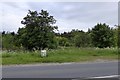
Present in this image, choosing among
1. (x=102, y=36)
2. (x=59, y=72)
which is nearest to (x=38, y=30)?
(x=102, y=36)

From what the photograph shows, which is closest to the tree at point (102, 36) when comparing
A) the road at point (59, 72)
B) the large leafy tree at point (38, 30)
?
the large leafy tree at point (38, 30)

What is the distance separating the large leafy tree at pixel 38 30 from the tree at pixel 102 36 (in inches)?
533

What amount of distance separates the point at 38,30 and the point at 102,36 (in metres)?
15.9

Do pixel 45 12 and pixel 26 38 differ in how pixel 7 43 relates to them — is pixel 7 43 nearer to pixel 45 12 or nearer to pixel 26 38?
pixel 26 38

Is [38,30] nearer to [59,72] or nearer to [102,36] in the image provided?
[102,36]

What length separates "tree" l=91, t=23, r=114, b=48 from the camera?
51.9 m

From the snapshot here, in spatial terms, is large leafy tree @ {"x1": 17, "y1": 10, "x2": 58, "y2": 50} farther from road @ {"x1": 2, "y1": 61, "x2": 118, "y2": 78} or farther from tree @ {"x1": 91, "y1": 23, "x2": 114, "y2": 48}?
road @ {"x1": 2, "y1": 61, "x2": 118, "y2": 78}

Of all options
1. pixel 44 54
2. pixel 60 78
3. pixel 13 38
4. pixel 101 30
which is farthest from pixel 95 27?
pixel 60 78

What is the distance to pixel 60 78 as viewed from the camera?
10.7 meters

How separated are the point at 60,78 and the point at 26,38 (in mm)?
32124

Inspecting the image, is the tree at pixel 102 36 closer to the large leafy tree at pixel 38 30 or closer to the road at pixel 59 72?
the large leafy tree at pixel 38 30

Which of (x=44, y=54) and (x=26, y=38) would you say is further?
(x=26, y=38)

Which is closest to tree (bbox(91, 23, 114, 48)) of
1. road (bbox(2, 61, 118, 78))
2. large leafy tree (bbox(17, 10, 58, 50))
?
large leafy tree (bbox(17, 10, 58, 50))

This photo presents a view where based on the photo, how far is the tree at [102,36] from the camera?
170ft
